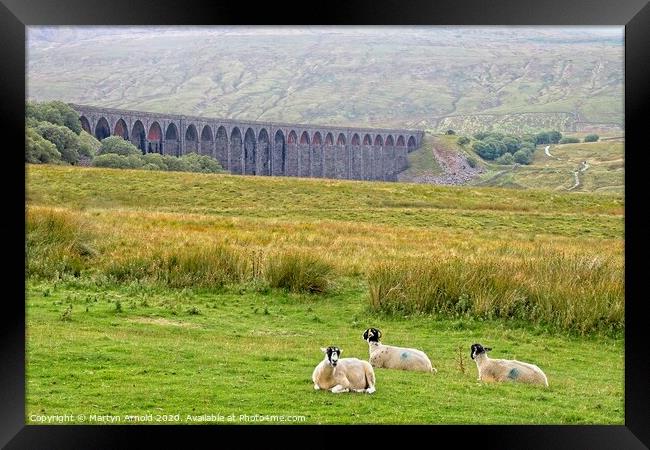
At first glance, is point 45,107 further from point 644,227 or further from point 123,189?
point 644,227

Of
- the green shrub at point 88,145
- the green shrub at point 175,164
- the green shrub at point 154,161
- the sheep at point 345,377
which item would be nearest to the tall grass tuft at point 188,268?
the sheep at point 345,377

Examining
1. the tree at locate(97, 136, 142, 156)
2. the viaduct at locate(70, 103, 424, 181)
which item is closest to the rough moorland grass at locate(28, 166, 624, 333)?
the tree at locate(97, 136, 142, 156)

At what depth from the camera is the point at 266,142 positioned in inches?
2766

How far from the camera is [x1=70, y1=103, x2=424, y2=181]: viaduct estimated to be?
5819 cm

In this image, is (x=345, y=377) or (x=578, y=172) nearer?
(x=345, y=377)

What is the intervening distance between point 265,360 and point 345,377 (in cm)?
158

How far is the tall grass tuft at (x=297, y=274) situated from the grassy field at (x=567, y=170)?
6318 cm

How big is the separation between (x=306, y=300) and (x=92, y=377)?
3.81 m

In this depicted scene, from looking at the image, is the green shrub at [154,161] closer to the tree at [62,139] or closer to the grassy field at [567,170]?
the tree at [62,139]

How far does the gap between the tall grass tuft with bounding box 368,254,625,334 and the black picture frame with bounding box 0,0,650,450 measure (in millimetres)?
4133

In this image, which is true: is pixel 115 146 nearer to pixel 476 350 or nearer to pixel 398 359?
pixel 398 359

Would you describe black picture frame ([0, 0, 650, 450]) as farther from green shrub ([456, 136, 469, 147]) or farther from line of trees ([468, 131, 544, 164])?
green shrub ([456, 136, 469, 147])
